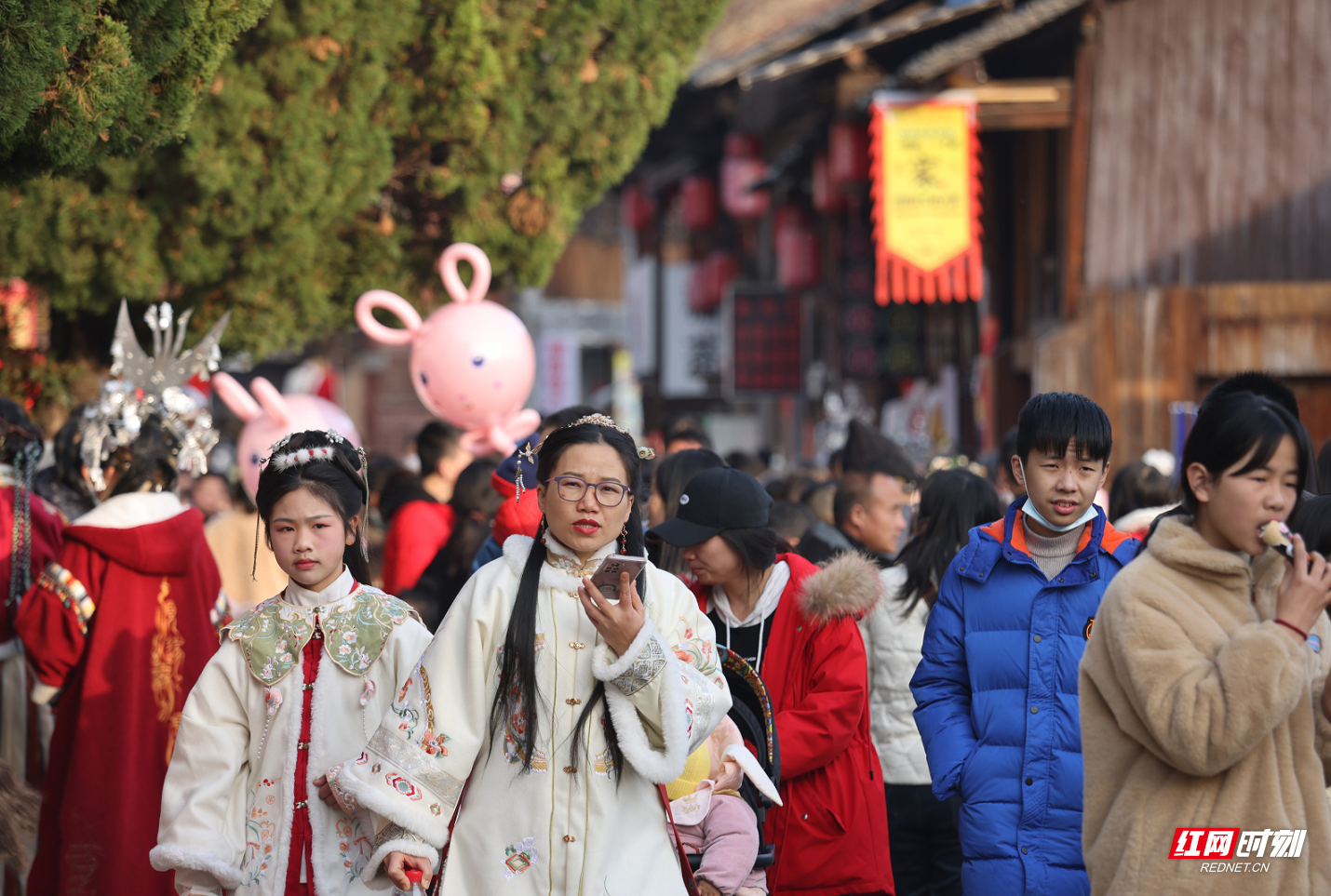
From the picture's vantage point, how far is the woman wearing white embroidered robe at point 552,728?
3.16 meters

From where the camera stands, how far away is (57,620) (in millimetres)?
5262

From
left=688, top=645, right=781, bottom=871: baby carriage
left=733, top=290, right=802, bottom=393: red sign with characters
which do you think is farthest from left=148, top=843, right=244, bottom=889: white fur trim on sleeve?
left=733, top=290, right=802, bottom=393: red sign with characters

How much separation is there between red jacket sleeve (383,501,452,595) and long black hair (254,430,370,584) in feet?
9.67

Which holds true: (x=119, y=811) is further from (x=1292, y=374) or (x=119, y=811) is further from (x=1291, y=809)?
(x=1292, y=374)

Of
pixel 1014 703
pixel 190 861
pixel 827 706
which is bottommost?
pixel 190 861

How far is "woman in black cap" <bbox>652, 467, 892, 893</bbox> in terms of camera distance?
4.20m

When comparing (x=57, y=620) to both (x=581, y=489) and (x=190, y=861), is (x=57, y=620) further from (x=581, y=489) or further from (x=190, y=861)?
(x=581, y=489)

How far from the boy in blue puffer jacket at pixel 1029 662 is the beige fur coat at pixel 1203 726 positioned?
2.05 feet

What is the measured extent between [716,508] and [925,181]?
849 centimetres

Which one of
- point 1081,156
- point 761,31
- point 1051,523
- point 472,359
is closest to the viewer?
point 1051,523

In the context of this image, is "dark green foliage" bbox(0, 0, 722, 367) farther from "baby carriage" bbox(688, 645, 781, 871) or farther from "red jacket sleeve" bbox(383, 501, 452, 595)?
"baby carriage" bbox(688, 645, 781, 871)

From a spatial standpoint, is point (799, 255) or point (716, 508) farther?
point (799, 255)

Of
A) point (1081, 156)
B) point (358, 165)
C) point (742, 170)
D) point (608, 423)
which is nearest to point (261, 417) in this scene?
point (358, 165)

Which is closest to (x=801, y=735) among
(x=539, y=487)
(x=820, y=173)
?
(x=539, y=487)
